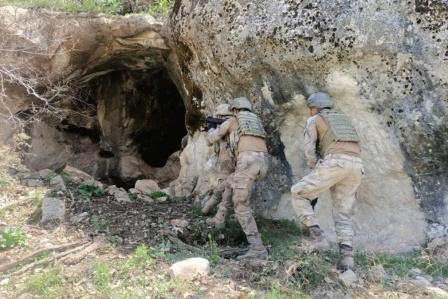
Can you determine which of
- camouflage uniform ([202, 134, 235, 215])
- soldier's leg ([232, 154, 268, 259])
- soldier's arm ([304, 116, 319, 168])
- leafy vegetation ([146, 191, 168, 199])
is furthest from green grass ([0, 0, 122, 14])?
soldier's arm ([304, 116, 319, 168])

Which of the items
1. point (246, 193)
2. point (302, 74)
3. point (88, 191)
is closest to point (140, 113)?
point (88, 191)

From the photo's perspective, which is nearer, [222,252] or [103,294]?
[103,294]

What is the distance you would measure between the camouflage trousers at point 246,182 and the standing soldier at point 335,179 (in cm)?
73

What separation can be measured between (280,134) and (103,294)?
10.7ft

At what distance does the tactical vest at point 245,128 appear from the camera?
5.11 metres

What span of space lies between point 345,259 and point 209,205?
7.84ft

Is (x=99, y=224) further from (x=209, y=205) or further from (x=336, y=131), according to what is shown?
(x=336, y=131)

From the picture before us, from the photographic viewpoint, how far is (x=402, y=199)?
16.4 feet

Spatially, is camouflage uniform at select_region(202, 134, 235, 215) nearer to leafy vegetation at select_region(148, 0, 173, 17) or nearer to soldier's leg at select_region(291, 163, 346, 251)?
soldier's leg at select_region(291, 163, 346, 251)

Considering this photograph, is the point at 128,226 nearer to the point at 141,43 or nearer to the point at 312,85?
the point at 312,85

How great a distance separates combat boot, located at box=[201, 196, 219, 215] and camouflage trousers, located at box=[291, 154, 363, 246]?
1771 millimetres

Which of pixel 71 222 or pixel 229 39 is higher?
pixel 229 39

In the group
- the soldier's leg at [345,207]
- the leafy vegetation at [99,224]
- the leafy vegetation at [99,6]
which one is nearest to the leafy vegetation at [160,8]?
the leafy vegetation at [99,6]

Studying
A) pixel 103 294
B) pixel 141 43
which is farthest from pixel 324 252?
pixel 141 43
